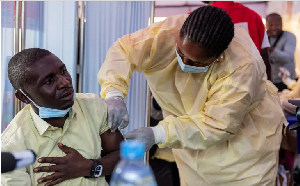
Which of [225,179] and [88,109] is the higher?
[88,109]

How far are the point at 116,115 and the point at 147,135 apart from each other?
0.58 feet

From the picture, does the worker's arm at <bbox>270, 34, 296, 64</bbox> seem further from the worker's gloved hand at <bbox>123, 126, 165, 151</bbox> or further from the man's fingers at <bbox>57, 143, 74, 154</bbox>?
the man's fingers at <bbox>57, 143, 74, 154</bbox>

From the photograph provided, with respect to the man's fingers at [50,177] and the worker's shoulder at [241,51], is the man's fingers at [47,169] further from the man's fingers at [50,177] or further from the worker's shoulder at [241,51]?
the worker's shoulder at [241,51]

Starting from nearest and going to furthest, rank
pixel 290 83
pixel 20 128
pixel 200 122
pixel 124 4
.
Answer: pixel 20 128 → pixel 200 122 → pixel 124 4 → pixel 290 83

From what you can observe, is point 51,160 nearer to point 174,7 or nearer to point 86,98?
point 86,98

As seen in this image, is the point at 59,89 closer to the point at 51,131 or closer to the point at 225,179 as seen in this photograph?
the point at 51,131

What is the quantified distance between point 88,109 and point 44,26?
109cm

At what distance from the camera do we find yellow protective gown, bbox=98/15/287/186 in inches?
61.3

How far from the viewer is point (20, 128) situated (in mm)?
1393

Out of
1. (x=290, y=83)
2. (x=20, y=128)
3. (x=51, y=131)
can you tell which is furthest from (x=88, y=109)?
(x=290, y=83)

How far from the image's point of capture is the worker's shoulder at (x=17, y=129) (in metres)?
1.35

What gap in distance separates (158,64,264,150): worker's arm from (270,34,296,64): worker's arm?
2708 millimetres

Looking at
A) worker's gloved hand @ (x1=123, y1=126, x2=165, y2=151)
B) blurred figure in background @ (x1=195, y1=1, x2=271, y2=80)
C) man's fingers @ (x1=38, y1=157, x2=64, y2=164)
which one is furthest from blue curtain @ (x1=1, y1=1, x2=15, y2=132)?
blurred figure in background @ (x1=195, y1=1, x2=271, y2=80)

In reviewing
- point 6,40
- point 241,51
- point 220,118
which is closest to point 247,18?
point 241,51
